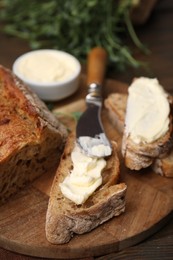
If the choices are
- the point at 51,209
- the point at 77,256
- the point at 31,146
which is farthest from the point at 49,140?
the point at 77,256

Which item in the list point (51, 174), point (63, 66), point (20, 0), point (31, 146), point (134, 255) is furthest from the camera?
point (20, 0)

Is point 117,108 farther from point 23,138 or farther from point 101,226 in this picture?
point 101,226

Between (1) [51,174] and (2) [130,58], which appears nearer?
(1) [51,174]

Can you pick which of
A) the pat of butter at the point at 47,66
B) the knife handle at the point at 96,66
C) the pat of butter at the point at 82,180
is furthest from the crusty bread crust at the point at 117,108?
the pat of butter at the point at 82,180

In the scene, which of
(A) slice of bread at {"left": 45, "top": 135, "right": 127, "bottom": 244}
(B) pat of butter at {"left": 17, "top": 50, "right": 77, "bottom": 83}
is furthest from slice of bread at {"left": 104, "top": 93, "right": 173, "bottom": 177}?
(B) pat of butter at {"left": 17, "top": 50, "right": 77, "bottom": 83}

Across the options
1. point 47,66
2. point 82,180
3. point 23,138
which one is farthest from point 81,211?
point 47,66

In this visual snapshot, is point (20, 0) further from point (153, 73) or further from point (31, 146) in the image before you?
point (31, 146)
